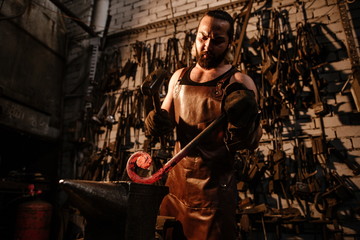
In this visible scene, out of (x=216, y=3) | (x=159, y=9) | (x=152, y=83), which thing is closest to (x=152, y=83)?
(x=152, y=83)

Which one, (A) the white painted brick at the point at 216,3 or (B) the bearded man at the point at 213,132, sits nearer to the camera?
(B) the bearded man at the point at 213,132

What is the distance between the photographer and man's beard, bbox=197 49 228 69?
1.48 meters

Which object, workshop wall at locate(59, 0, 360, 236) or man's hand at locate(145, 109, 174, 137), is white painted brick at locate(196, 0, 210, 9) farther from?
man's hand at locate(145, 109, 174, 137)

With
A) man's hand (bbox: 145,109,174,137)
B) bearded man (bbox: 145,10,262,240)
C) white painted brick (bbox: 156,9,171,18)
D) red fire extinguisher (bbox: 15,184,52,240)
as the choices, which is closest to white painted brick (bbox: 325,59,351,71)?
bearded man (bbox: 145,10,262,240)

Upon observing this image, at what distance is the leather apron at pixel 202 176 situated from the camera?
121cm

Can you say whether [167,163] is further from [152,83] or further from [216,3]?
[216,3]

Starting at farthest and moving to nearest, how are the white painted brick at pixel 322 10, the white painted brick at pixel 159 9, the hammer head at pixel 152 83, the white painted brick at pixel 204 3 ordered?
1. the white painted brick at pixel 159 9
2. the white painted brick at pixel 204 3
3. the white painted brick at pixel 322 10
4. the hammer head at pixel 152 83

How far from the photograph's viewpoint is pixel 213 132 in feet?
4.48

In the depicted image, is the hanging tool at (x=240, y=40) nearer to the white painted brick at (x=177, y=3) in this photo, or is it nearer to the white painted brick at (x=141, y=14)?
the white painted brick at (x=177, y=3)

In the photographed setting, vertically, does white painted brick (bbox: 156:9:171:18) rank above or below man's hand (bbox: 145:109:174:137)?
above

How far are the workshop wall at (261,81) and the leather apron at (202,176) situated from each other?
237 centimetres

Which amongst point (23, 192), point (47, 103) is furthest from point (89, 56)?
point (23, 192)

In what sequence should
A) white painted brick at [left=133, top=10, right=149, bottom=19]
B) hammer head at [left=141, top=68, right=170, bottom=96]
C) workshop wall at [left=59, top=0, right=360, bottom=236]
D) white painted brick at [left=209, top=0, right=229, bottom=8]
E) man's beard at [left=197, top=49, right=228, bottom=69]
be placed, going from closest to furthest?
hammer head at [left=141, top=68, right=170, bottom=96], man's beard at [left=197, top=49, right=228, bottom=69], workshop wall at [left=59, top=0, right=360, bottom=236], white painted brick at [left=209, top=0, right=229, bottom=8], white painted brick at [left=133, top=10, right=149, bottom=19]

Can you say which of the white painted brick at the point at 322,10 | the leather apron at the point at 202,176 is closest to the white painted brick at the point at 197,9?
the white painted brick at the point at 322,10
